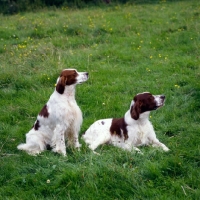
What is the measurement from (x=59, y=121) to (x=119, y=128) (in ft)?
3.23

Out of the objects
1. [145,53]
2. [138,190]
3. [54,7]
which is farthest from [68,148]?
[54,7]

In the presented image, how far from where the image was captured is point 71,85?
6641mm

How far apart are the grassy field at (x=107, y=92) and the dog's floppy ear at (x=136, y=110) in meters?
0.60

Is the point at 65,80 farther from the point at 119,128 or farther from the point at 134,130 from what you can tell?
the point at 134,130

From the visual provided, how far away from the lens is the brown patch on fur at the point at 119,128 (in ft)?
22.2

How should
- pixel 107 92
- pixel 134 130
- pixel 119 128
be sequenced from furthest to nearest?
pixel 107 92 → pixel 119 128 → pixel 134 130

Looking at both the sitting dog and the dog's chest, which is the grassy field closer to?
the sitting dog

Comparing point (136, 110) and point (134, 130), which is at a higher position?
point (136, 110)

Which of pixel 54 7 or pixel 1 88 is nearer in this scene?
pixel 1 88

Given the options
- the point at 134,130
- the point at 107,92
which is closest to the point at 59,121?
the point at 134,130

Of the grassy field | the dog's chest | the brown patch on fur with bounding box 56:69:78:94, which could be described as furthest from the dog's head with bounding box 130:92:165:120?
the brown patch on fur with bounding box 56:69:78:94

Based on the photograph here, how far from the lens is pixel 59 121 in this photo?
654 cm

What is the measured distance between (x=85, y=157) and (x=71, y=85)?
1332 mm

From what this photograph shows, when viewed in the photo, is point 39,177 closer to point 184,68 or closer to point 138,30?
point 184,68
